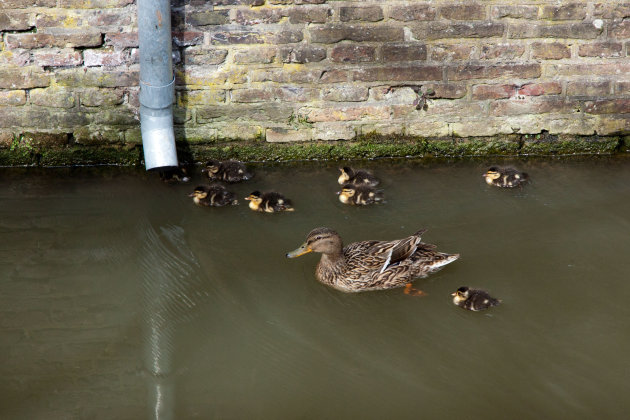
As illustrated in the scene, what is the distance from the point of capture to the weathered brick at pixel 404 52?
22.9 ft

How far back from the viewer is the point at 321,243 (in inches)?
220

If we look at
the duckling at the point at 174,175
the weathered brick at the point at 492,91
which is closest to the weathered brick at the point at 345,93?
the weathered brick at the point at 492,91

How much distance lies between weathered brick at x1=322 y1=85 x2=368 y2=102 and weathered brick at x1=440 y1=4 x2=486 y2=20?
1.02 meters

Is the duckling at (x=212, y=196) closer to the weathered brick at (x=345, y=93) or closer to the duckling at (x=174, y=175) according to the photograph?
the duckling at (x=174, y=175)

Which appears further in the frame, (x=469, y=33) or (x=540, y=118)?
(x=540, y=118)

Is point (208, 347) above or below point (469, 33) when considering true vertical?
below

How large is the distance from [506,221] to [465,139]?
1418 mm

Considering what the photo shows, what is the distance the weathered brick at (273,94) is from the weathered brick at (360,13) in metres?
0.75

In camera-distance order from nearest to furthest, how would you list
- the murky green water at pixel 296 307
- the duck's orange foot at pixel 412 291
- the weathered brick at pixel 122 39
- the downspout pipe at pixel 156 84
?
the murky green water at pixel 296 307, the duck's orange foot at pixel 412 291, the downspout pipe at pixel 156 84, the weathered brick at pixel 122 39

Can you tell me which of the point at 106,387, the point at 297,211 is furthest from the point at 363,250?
the point at 106,387

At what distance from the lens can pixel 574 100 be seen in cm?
737

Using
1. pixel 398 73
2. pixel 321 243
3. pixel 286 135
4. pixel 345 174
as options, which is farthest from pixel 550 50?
pixel 321 243

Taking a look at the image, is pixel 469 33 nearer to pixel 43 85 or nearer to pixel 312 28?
pixel 312 28

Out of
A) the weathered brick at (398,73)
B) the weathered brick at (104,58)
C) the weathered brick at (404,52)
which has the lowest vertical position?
the weathered brick at (398,73)
